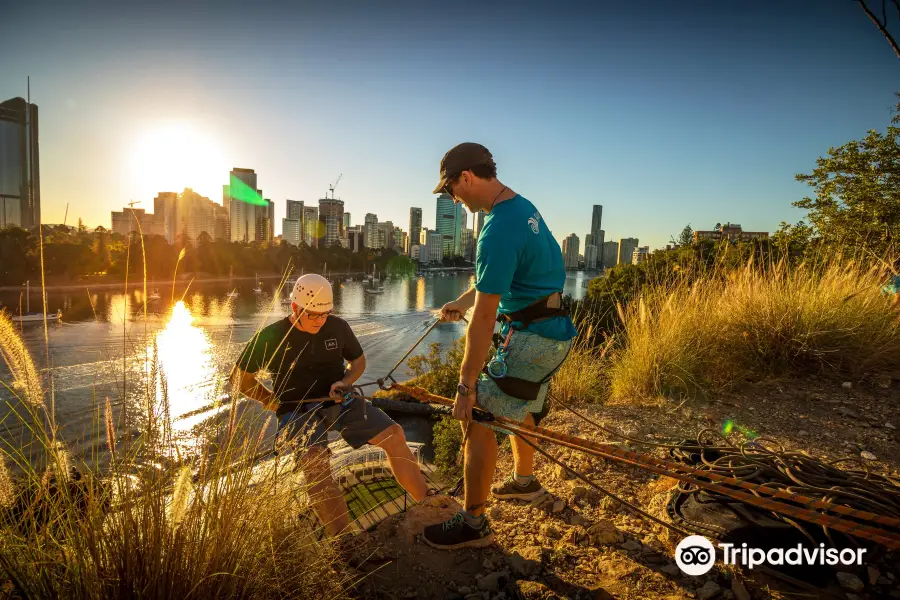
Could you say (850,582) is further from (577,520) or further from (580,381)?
(580,381)

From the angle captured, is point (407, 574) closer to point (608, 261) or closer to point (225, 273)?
point (225, 273)

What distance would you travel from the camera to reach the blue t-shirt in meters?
2.12

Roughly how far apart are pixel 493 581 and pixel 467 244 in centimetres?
18430

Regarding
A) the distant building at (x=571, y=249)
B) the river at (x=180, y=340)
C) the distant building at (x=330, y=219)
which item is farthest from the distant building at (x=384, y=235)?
the river at (x=180, y=340)

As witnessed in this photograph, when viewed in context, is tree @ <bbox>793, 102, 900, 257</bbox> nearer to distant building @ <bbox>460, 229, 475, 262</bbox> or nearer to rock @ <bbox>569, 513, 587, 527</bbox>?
rock @ <bbox>569, 513, 587, 527</bbox>

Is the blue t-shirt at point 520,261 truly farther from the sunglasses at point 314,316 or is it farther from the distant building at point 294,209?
the distant building at point 294,209

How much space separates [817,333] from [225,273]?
89514 millimetres

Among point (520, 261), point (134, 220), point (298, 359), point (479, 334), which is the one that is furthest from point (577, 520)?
point (134, 220)

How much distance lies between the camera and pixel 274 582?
1776 millimetres

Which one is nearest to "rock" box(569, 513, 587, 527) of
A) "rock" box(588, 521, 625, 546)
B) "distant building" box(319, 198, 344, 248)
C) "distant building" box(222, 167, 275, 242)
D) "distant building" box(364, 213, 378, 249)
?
"rock" box(588, 521, 625, 546)

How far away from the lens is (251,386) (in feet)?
10.5

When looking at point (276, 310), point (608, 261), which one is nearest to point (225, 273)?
point (276, 310)

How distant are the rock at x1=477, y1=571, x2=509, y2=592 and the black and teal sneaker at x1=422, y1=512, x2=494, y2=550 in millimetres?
234

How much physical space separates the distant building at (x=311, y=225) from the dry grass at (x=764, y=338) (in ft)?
462
